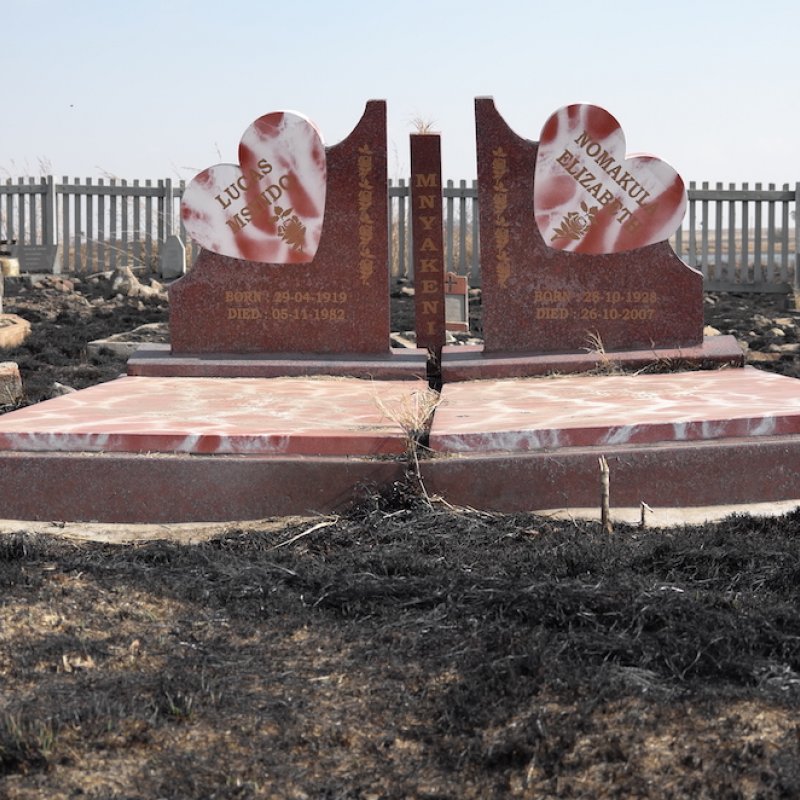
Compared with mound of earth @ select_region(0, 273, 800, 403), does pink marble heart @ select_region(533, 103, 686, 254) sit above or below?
above

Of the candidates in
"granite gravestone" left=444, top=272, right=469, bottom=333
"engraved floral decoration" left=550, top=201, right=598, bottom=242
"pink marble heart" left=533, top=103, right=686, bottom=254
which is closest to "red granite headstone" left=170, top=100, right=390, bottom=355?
"pink marble heart" left=533, top=103, right=686, bottom=254

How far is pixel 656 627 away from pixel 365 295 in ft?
14.5

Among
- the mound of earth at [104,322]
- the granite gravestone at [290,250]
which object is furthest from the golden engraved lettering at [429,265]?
the mound of earth at [104,322]

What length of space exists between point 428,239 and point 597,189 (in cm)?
110

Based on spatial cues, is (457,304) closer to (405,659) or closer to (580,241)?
(580,241)

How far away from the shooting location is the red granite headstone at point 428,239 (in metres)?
7.18

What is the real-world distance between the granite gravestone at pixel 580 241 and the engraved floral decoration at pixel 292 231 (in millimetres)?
1045

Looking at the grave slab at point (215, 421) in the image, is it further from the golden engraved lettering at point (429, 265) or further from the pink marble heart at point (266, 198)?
the golden engraved lettering at point (429, 265)

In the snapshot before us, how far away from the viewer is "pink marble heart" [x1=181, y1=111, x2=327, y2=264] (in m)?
6.88

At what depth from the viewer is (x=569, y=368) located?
21.0ft

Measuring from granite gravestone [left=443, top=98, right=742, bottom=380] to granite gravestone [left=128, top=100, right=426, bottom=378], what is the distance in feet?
2.01

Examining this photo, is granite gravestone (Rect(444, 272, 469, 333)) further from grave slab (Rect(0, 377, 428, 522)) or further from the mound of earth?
grave slab (Rect(0, 377, 428, 522))

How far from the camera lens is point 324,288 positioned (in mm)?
6938

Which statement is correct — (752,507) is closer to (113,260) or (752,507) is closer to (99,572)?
(99,572)
